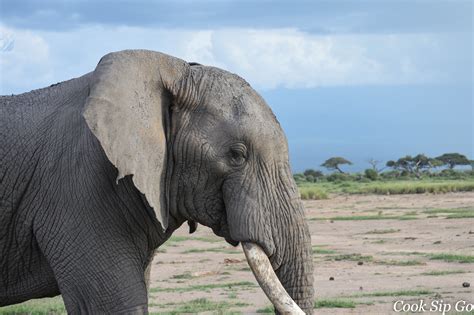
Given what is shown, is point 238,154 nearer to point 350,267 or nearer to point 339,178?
point 350,267

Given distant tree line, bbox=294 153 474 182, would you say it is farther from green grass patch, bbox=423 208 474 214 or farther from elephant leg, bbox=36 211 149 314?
elephant leg, bbox=36 211 149 314

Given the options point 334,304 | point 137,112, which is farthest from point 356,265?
point 137,112

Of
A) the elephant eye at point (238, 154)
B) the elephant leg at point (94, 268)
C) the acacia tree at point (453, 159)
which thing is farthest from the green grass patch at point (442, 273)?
the acacia tree at point (453, 159)

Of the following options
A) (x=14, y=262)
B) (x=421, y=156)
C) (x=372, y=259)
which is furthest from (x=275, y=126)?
(x=421, y=156)

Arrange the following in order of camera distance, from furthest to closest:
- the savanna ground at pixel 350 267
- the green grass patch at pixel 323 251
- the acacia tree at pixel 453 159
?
1. the acacia tree at pixel 453 159
2. the green grass patch at pixel 323 251
3. the savanna ground at pixel 350 267

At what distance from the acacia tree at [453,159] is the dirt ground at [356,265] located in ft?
97.9

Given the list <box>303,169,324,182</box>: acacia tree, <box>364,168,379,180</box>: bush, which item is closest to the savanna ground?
<box>364,168,379,180</box>: bush

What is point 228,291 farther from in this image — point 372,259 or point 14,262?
point 14,262

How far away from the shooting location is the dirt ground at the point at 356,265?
11914 mm

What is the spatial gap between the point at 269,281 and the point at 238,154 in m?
0.70

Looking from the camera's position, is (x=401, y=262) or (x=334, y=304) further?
(x=401, y=262)

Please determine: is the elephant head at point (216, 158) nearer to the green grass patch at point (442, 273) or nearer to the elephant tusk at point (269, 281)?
the elephant tusk at point (269, 281)

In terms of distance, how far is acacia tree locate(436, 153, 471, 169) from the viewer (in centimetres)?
5422

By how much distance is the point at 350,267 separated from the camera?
15.0 metres
